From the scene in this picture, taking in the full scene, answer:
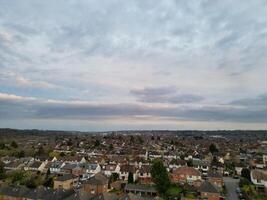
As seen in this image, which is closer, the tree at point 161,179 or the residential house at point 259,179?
the tree at point 161,179

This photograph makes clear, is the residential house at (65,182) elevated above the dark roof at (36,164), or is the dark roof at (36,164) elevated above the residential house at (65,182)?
the dark roof at (36,164)

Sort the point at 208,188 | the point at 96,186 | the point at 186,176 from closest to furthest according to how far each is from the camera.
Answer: the point at 208,188 → the point at 96,186 → the point at 186,176

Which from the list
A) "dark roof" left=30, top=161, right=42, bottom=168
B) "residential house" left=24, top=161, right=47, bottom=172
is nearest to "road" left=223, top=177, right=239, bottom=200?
"residential house" left=24, top=161, right=47, bottom=172

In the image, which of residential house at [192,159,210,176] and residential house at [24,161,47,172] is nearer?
residential house at [192,159,210,176]

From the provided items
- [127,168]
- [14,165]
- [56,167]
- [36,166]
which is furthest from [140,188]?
[14,165]

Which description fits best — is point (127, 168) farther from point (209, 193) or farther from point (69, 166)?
point (209, 193)

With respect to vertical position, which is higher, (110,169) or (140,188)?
(110,169)

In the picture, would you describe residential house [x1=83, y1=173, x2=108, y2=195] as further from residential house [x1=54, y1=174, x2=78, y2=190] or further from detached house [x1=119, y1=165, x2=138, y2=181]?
detached house [x1=119, y1=165, x2=138, y2=181]

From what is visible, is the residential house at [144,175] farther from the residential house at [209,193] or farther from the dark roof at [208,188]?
the residential house at [209,193]

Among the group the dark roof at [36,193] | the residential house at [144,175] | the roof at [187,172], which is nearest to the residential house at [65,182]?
the dark roof at [36,193]

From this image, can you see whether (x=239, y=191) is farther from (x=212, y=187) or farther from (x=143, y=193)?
(x=143, y=193)

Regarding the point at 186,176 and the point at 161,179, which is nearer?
the point at 161,179

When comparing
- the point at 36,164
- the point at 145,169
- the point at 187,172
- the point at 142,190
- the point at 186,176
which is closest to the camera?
the point at 142,190
